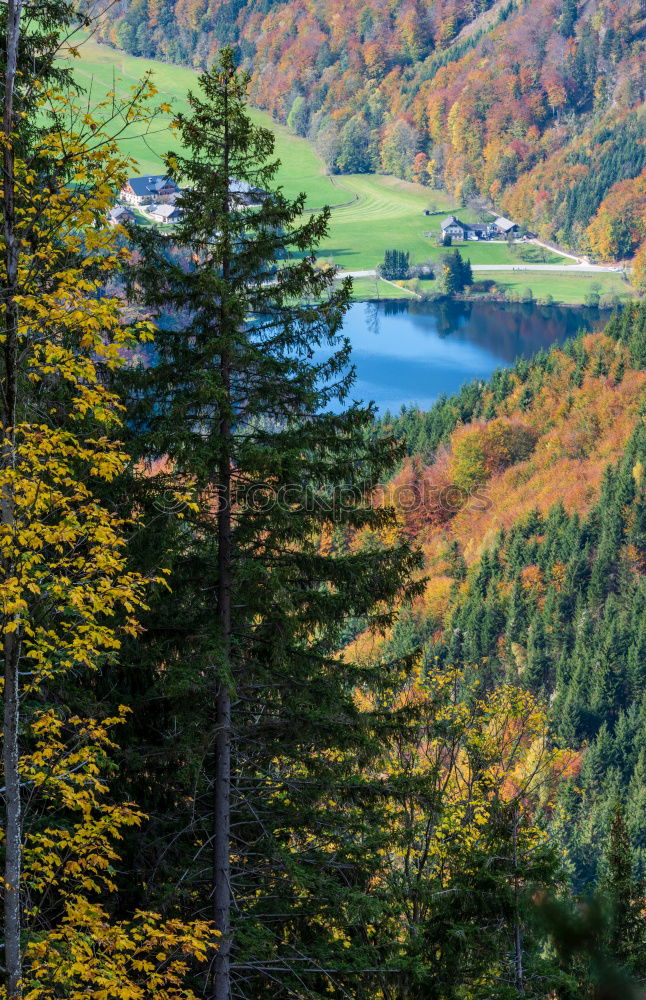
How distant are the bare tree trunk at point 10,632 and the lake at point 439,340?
12628cm

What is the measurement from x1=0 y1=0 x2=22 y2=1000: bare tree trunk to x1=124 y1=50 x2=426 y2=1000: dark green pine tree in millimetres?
3314

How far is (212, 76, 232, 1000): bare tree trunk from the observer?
11.6m

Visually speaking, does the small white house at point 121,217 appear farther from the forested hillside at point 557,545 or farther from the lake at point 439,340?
the lake at point 439,340

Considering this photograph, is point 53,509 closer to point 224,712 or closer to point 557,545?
point 224,712

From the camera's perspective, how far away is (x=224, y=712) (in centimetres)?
1197

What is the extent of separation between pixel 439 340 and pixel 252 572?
540ft

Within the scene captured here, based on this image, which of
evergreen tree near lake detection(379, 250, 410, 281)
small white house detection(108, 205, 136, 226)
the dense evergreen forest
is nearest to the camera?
small white house detection(108, 205, 136, 226)

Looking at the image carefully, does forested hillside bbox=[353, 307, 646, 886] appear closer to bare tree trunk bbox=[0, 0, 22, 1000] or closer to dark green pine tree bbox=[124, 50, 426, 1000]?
dark green pine tree bbox=[124, 50, 426, 1000]

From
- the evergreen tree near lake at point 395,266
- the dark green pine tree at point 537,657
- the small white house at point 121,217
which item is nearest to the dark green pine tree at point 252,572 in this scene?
the small white house at point 121,217

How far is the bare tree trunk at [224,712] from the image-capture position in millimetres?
11578

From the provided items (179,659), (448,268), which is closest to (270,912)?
(179,659)

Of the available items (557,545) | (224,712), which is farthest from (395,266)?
(224,712)

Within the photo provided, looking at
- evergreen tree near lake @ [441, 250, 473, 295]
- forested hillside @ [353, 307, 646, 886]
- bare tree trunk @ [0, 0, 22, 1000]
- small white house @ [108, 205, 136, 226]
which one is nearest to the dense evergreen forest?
small white house @ [108, 205, 136, 226]

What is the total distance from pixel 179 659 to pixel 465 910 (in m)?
4.60
